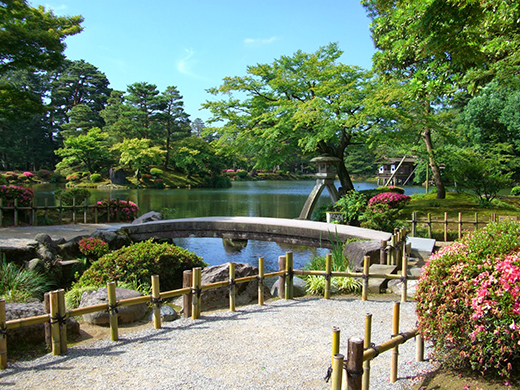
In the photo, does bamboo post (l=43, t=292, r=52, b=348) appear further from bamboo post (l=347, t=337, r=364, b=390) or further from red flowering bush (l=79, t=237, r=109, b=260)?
red flowering bush (l=79, t=237, r=109, b=260)

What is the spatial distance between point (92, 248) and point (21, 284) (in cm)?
248

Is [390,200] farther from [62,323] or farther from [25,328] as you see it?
[25,328]

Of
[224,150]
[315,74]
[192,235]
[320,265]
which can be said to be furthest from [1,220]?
[315,74]

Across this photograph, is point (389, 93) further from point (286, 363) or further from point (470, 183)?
point (286, 363)

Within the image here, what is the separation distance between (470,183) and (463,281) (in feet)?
42.1

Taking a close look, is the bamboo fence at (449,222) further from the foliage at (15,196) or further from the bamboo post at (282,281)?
the foliage at (15,196)

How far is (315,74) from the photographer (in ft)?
46.8

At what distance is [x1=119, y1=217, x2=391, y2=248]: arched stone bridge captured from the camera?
9594 millimetres

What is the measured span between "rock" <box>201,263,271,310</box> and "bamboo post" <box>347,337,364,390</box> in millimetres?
3316

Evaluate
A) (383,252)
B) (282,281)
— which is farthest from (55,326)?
(383,252)

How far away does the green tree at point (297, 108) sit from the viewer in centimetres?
1323

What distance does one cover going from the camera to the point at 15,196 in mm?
11172

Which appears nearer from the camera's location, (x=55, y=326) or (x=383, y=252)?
(x=55, y=326)

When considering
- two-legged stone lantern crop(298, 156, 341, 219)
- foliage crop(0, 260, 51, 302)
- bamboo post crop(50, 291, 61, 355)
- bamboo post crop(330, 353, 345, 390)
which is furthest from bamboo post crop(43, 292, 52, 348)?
two-legged stone lantern crop(298, 156, 341, 219)
